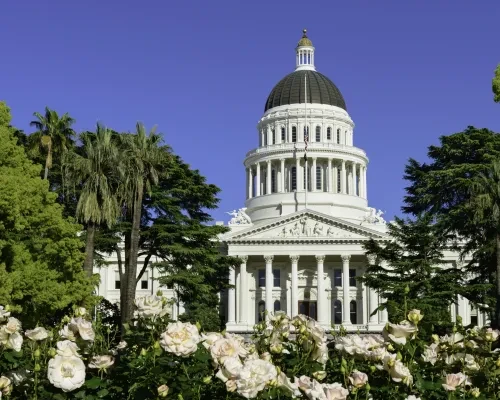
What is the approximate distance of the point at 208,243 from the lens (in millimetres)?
54344

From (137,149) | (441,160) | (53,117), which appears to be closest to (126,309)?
(137,149)

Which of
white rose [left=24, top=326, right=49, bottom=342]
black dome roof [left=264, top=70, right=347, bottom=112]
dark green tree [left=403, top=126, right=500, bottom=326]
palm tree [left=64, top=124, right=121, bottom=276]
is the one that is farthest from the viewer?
black dome roof [left=264, top=70, right=347, bottom=112]

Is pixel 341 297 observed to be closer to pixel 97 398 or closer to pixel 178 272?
pixel 178 272

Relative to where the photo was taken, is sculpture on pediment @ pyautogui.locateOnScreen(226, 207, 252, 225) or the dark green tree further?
sculpture on pediment @ pyautogui.locateOnScreen(226, 207, 252, 225)

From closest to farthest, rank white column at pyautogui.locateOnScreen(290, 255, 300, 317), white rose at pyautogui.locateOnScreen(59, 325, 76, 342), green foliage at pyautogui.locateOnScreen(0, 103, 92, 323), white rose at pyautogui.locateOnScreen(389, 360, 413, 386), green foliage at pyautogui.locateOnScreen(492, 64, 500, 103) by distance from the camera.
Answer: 1. white rose at pyautogui.locateOnScreen(389, 360, 413, 386)
2. white rose at pyautogui.locateOnScreen(59, 325, 76, 342)
3. green foliage at pyautogui.locateOnScreen(492, 64, 500, 103)
4. green foliage at pyautogui.locateOnScreen(0, 103, 92, 323)
5. white column at pyautogui.locateOnScreen(290, 255, 300, 317)

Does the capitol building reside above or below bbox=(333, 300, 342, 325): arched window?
above

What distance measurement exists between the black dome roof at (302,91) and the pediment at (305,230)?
26.4m

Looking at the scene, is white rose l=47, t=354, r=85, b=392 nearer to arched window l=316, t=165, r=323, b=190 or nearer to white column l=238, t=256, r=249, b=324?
white column l=238, t=256, r=249, b=324

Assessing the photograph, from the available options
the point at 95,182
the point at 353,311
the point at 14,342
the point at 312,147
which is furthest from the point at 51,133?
the point at 312,147

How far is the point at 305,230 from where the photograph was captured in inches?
3187

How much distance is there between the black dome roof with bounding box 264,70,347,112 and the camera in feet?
341

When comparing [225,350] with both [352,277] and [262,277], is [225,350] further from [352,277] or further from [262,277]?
[262,277]

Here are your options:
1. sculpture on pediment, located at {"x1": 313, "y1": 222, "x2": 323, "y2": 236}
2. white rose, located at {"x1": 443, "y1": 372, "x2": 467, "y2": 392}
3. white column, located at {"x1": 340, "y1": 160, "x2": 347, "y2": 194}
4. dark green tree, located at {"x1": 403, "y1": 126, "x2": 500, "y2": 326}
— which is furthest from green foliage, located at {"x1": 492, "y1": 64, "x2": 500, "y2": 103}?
white column, located at {"x1": 340, "y1": 160, "x2": 347, "y2": 194}

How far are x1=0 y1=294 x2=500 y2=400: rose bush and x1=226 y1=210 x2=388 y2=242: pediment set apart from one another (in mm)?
71058
